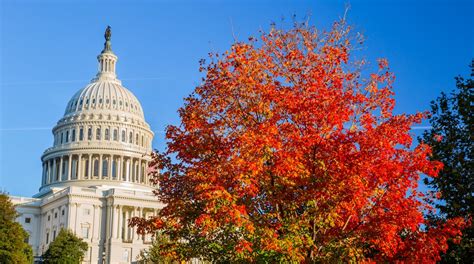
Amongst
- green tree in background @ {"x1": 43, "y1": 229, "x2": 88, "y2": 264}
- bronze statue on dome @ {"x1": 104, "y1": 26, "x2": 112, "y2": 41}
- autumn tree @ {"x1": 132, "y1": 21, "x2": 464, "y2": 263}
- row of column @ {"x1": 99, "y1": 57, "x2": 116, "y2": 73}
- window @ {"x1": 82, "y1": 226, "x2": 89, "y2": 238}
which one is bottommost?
autumn tree @ {"x1": 132, "y1": 21, "x2": 464, "y2": 263}

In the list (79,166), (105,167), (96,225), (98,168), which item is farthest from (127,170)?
(96,225)

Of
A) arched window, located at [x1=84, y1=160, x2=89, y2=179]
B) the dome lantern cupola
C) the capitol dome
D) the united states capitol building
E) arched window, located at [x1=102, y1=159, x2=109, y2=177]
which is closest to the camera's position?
the united states capitol building

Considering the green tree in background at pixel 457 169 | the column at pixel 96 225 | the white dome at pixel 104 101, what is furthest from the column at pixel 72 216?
the green tree in background at pixel 457 169

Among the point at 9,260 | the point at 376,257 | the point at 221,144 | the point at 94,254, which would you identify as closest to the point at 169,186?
the point at 221,144

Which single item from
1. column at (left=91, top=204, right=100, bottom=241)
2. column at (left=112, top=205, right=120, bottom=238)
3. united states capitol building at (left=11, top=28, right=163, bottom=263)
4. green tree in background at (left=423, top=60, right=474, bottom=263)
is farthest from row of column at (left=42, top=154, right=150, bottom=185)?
green tree in background at (left=423, top=60, right=474, bottom=263)

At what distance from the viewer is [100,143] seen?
15175cm

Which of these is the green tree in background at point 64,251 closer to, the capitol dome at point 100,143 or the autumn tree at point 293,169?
the capitol dome at point 100,143

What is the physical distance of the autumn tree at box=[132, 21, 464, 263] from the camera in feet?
69.2

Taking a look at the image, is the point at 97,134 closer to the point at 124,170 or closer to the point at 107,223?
the point at 124,170

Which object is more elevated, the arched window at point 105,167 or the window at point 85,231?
the arched window at point 105,167

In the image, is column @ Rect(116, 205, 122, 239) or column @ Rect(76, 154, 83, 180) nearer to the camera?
column @ Rect(116, 205, 122, 239)

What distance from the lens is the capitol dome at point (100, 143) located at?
150 metres

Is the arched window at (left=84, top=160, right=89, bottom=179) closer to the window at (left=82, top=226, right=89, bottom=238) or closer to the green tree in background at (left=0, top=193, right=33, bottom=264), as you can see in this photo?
the window at (left=82, top=226, right=89, bottom=238)

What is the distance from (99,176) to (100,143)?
758 cm
